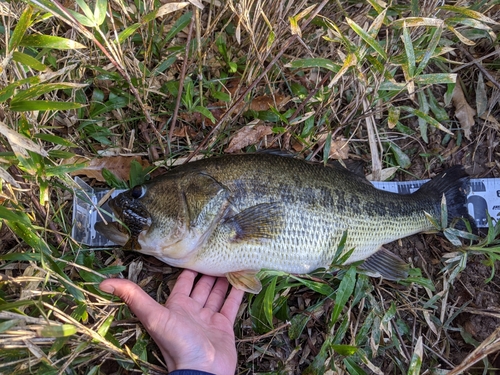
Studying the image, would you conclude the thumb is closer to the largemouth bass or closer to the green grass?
the green grass

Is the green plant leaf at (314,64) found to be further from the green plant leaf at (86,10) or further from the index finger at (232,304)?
the index finger at (232,304)

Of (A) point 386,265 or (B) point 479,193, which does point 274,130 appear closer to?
(A) point 386,265

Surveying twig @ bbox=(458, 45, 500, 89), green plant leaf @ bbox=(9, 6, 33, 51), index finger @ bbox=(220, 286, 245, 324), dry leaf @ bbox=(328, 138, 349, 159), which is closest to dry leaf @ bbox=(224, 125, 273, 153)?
dry leaf @ bbox=(328, 138, 349, 159)

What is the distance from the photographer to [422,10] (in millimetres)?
2734

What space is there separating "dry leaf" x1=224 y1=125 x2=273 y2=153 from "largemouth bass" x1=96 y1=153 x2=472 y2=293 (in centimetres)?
37

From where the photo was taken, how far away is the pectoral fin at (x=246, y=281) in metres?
2.64

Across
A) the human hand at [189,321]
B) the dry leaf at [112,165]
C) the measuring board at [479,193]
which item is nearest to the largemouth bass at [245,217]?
the human hand at [189,321]

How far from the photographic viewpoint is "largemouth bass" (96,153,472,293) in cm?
260

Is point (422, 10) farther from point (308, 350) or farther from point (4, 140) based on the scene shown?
point (4, 140)

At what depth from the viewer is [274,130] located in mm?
2984

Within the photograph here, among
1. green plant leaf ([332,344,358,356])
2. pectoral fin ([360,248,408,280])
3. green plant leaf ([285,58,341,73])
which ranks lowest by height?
pectoral fin ([360,248,408,280])

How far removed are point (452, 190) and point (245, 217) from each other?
1.91m

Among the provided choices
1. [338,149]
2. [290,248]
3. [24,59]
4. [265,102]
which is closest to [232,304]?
[290,248]

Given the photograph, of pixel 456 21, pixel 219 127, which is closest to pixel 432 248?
pixel 456 21
